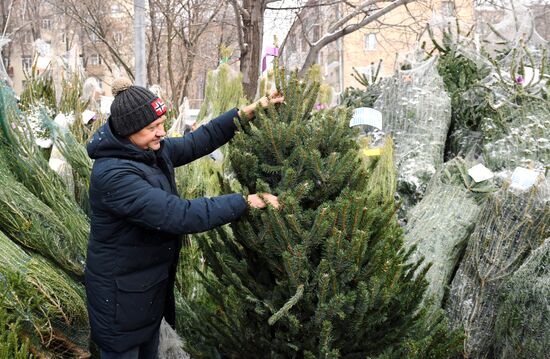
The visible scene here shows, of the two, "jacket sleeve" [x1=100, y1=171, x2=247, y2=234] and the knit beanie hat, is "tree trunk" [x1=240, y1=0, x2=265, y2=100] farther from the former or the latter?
"jacket sleeve" [x1=100, y1=171, x2=247, y2=234]

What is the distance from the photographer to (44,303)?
8.23 feet

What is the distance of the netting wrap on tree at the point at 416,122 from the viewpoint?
4.36 metres

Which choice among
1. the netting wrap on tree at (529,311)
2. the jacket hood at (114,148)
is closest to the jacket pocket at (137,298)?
the jacket hood at (114,148)

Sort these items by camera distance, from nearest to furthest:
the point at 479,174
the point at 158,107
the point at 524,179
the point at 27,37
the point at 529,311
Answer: the point at 158,107
the point at 529,311
the point at 524,179
the point at 479,174
the point at 27,37

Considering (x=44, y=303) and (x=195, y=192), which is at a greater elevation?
(x=195, y=192)

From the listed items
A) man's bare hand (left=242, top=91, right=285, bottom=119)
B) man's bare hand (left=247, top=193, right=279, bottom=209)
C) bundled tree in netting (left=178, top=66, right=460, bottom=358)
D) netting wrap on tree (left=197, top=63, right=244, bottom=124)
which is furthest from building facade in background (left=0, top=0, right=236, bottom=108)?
man's bare hand (left=247, top=193, right=279, bottom=209)

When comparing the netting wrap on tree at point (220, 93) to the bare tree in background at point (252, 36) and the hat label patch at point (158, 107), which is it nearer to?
the hat label patch at point (158, 107)

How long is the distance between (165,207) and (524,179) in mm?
2110

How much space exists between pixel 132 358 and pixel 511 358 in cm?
195

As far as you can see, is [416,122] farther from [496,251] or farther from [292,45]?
[292,45]

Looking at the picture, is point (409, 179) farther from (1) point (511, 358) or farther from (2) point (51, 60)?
(2) point (51, 60)

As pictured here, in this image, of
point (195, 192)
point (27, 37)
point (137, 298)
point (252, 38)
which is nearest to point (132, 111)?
point (137, 298)

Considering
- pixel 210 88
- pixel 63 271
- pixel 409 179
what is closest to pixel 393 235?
pixel 63 271

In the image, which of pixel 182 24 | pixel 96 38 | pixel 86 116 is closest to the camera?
pixel 86 116
